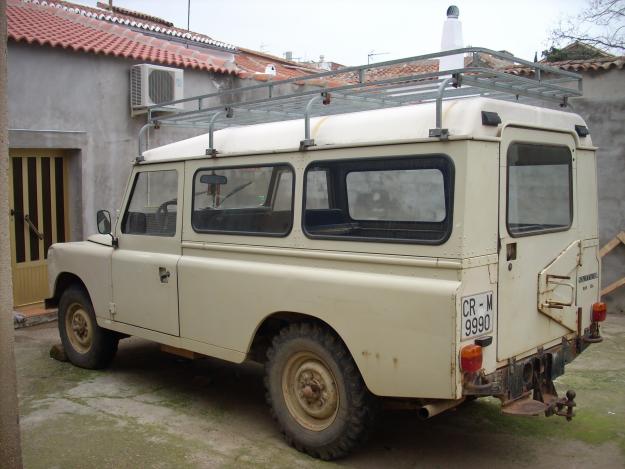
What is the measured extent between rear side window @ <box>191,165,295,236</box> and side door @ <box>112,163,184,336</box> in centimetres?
26

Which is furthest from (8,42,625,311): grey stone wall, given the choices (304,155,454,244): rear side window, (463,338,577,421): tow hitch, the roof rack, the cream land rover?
(304,155,454,244): rear side window

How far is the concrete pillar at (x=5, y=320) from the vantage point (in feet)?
10.3

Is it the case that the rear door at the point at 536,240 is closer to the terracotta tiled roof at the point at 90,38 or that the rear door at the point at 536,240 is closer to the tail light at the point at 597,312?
the tail light at the point at 597,312

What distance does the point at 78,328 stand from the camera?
631 centimetres

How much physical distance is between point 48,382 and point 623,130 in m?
7.74

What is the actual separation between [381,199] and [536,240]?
1.00 meters

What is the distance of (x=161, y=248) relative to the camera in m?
5.33

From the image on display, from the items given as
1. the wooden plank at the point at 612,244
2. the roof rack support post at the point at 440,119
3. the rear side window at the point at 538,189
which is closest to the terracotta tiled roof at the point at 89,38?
the wooden plank at the point at 612,244

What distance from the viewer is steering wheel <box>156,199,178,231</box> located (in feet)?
17.6

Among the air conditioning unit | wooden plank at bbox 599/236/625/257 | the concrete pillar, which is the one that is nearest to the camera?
the concrete pillar

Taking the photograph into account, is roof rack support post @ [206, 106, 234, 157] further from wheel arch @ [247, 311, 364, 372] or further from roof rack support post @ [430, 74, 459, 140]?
roof rack support post @ [430, 74, 459, 140]

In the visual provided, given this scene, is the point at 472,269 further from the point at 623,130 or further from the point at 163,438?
the point at 623,130

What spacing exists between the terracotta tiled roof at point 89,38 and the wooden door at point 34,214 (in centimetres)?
155

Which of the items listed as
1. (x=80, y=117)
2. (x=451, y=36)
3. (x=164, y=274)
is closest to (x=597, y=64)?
(x=451, y=36)
